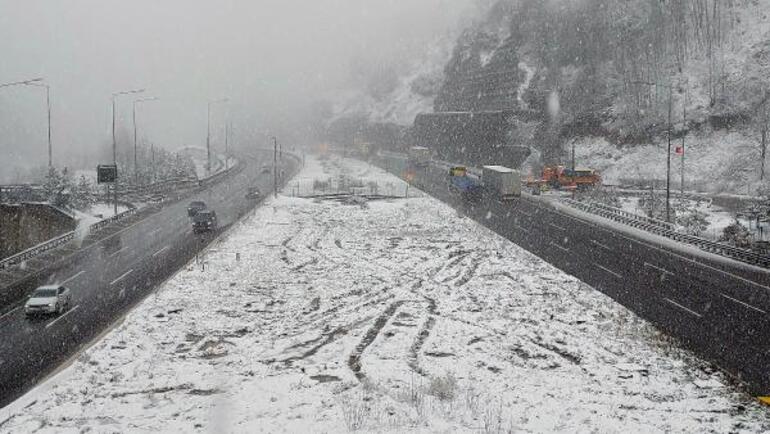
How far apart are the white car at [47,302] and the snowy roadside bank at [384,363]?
3.77m

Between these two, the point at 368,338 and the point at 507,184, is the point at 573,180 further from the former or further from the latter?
the point at 368,338

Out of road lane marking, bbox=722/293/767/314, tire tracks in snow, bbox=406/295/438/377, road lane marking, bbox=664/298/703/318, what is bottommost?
tire tracks in snow, bbox=406/295/438/377

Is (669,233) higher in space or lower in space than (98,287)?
higher

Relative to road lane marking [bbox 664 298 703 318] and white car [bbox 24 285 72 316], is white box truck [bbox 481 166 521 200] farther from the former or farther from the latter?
white car [bbox 24 285 72 316]

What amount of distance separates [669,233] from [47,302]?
34885 mm

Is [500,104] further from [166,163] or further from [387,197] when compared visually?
[166,163]

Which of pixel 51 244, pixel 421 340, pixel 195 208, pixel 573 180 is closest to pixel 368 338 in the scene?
pixel 421 340

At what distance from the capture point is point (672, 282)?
2941 centimetres

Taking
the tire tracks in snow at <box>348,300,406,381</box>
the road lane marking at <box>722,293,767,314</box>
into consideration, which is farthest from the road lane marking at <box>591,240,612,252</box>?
the tire tracks in snow at <box>348,300,406,381</box>

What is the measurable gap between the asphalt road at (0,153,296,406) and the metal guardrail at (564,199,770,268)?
2908 cm

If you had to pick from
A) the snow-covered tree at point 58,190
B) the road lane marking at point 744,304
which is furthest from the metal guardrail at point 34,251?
the road lane marking at point 744,304

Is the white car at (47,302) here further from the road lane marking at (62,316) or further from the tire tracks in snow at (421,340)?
the tire tracks in snow at (421,340)

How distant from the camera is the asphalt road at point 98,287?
21.1m

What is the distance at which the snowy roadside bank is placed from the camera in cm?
1608
